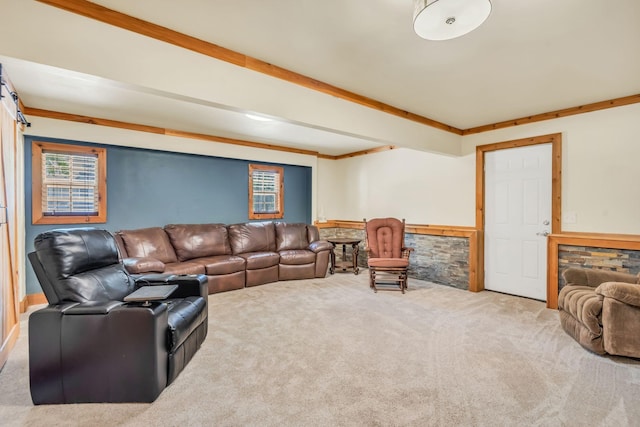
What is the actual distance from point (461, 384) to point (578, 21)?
2.59m

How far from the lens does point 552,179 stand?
390 centimetres

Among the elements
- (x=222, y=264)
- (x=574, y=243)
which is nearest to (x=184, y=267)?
(x=222, y=264)

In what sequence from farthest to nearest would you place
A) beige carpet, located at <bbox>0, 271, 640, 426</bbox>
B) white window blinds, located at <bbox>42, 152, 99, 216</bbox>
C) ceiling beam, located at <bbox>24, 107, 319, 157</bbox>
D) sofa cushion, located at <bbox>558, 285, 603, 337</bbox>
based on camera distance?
white window blinds, located at <bbox>42, 152, 99, 216</bbox>, ceiling beam, located at <bbox>24, 107, 319, 157</bbox>, sofa cushion, located at <bbox>558, 285, 603, 337</bbox>, beige carpet, located at <bbox>0, 271, 640, 426</bbox>

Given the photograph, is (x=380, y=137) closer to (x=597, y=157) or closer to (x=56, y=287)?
(x=597, y=157)

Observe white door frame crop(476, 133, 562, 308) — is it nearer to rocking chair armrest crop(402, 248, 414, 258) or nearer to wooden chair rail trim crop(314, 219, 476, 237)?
wooden chair rail trim crop(314, 219, 476, 237)

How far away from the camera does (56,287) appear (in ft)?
6.61

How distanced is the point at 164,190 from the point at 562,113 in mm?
5682

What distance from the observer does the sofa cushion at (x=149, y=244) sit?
4.10m

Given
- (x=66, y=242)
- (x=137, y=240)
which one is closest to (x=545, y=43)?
(x=66, y=242)

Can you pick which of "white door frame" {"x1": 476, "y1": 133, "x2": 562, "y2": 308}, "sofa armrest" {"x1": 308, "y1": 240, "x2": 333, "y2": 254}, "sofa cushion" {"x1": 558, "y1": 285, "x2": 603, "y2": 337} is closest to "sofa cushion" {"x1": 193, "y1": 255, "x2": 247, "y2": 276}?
"sofa armrest" {"x1": 308, "y1": 240, "x2": 333, "y2": 254}

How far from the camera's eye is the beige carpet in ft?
5.82

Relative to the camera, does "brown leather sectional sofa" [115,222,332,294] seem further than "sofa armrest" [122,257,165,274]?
Yes

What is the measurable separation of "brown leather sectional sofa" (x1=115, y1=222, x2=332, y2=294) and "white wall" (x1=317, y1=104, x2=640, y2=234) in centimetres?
150

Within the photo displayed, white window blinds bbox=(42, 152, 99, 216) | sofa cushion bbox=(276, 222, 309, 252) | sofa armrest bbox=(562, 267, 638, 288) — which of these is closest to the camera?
sofa armrest bbox=(562, 267, 638, 288)
